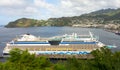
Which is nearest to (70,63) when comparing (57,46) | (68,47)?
(68,47)

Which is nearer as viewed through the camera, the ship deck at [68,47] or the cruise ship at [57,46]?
the cruise ship at [57,46]

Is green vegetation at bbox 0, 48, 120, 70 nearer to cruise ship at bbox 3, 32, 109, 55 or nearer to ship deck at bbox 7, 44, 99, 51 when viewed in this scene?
cruise ship at bbox 3, 32, 109, 55

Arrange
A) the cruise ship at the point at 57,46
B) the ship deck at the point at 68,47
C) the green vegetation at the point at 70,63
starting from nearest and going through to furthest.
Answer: the green vegetation at the point at 70,63, the cruise ship at the point at 57,46, the ship deck at the point at 68,47

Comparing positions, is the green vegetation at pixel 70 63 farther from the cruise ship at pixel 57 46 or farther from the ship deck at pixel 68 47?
the ship deck at pixel 68 47

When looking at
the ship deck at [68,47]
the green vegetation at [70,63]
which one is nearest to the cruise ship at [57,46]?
the ship deck at [68,47]

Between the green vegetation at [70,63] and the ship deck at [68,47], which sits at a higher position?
the green vegetation at [70,63]

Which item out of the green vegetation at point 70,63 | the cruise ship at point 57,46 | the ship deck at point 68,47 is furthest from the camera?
the ship deck at point 68,47

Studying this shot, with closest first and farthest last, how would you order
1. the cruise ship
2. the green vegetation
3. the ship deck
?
the green vegetation → the cruise ship → the ship deck

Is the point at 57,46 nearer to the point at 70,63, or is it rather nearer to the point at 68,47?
the point at 68,47

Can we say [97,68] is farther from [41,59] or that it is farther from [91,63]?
[41,59]

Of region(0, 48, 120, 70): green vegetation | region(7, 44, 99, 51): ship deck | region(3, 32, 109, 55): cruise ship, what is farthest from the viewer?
region(7, 44, 99, 51): ship deck

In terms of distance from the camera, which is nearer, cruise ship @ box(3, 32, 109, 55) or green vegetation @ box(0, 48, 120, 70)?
green vegetation @ box(0, 48, 120, 70)

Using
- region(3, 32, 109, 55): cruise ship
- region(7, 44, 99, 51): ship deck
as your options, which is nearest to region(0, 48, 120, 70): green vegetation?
region(3, 32, 109, 55): cruise ship

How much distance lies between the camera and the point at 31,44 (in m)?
63.1
